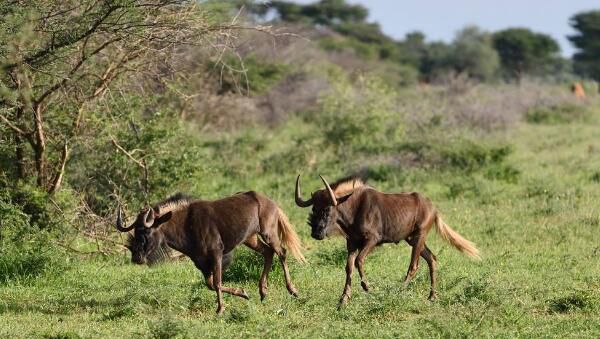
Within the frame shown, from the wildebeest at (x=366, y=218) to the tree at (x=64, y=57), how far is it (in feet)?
8.37

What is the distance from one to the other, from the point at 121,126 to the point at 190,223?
166 inches

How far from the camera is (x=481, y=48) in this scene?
2601 inches

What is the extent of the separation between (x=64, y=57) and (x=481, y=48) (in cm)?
5687

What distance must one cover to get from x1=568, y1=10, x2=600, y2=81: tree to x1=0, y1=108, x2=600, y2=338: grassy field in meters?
51.6

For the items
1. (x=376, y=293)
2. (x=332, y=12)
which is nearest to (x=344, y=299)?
(x=376, y=293)

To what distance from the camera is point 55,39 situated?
11.0m

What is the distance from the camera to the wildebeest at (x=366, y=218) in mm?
10555

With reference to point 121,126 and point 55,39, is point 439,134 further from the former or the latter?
point 55,39

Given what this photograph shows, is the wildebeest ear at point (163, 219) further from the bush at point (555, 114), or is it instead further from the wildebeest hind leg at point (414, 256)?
the bush at point (555, 114)

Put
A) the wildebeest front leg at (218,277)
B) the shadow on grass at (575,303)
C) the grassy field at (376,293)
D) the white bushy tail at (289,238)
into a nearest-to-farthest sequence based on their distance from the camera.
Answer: the grassy field at (376,293)
the shadow on grass at (575,303)
the wildebeest front leg at (218,277)
the white bushy tail at (289,238)

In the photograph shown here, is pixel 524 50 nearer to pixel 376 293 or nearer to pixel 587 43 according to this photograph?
pixel 587 43

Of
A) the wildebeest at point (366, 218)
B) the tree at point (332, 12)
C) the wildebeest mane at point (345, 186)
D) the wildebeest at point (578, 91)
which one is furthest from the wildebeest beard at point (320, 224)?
the tree at point (332, 12)

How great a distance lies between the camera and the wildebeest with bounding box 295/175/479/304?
10555 mm

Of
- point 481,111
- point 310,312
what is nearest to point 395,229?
point 310,312
